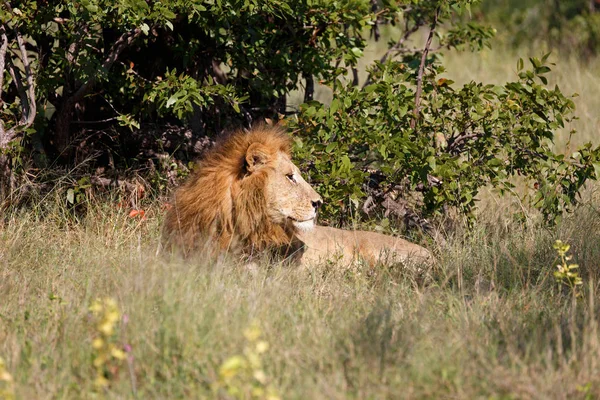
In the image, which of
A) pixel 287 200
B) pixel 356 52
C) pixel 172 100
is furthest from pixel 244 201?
pixel 356 52

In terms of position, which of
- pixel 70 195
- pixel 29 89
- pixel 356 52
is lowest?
pixel 70 195

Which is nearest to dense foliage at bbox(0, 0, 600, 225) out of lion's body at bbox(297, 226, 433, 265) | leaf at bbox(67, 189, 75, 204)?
leaf at bbox(67, 189, 75, 204)

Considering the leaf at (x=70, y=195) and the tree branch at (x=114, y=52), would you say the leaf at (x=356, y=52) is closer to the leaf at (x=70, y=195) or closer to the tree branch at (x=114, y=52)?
the tree branch at (x=114, y=52)

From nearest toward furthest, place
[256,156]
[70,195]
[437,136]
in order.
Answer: [256,156], [70,195], [437,136]

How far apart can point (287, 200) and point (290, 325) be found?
1.17 meters

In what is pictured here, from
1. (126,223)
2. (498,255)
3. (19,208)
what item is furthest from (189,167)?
(498,255)

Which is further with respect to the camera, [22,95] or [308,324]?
[22,95]

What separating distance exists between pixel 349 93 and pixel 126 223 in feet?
5.75

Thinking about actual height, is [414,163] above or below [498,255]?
above

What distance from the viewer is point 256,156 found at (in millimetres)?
4906

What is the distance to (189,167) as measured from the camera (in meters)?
6.14

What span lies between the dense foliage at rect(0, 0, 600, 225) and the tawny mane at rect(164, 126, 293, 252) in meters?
0.63

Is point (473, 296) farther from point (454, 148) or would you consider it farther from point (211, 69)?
point (211, 69)

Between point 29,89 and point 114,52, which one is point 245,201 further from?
point 29,89
